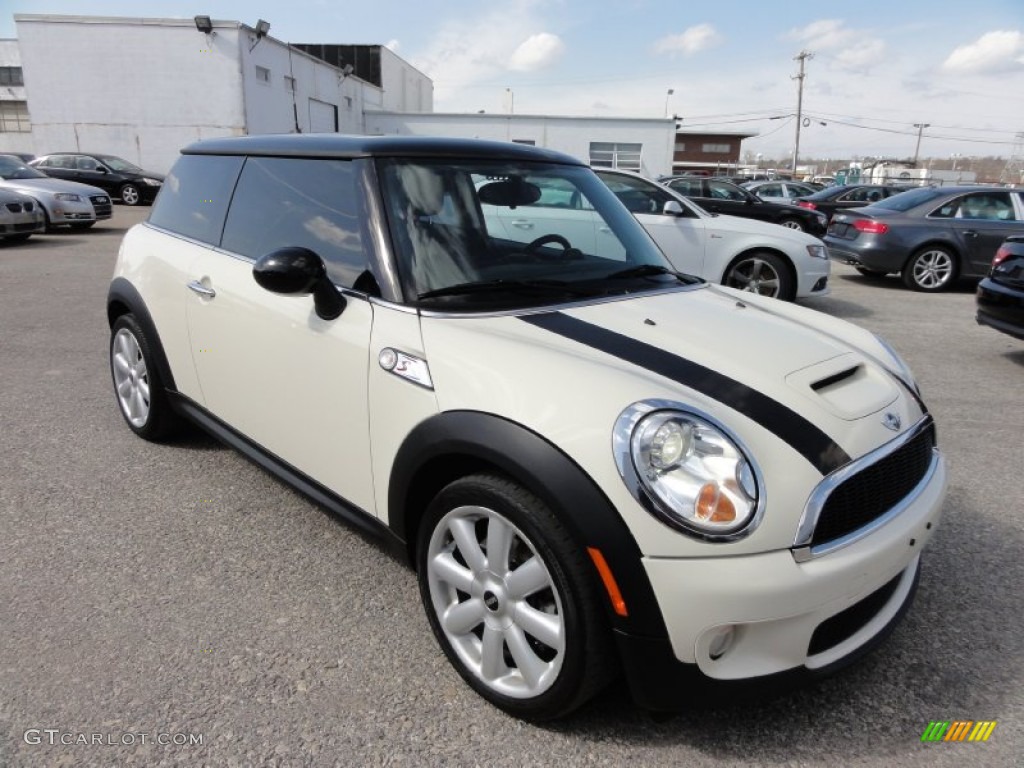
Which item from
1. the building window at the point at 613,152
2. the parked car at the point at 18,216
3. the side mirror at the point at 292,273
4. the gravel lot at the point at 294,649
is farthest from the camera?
the building window at the point at 613,152

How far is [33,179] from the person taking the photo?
14.1 m

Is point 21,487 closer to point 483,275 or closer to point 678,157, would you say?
point 483,275

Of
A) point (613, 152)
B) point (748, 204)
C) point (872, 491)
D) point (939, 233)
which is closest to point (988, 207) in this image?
point (939, 233)

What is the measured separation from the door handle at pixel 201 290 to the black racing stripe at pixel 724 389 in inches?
62.8

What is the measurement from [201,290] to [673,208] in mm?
5372

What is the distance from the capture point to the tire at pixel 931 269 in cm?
996

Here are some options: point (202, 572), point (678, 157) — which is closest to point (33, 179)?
point (202, 572)

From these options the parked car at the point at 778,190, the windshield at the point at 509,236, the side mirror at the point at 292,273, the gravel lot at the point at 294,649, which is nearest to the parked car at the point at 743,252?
the gravel lot at the point at 294,649

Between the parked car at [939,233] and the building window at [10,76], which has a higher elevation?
the building window at [10,76]

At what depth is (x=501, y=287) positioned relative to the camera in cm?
249

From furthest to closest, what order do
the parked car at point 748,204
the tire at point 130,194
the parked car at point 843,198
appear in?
1. the tire at point 130,194
2. the parked car at point 843,198
3. the parked car at point 748,204

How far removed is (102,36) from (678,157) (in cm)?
5126

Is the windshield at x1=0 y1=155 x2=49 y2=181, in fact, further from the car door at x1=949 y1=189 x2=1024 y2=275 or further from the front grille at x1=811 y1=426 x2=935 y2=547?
the car door at x1=949 y1=189 x2=1024 y2=275

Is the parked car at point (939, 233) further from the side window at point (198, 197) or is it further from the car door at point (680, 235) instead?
the side window at point (198, 197)
